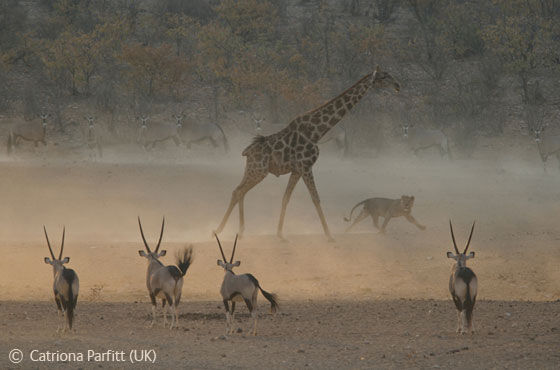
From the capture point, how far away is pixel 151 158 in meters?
27.0

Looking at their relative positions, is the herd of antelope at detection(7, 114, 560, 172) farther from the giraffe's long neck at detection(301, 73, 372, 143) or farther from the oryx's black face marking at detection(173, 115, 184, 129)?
the giraffe's long neck at detection(301, 73, 372, 143)

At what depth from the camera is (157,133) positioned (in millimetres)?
27172

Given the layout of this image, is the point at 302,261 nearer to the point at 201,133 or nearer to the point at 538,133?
the point at 201,133

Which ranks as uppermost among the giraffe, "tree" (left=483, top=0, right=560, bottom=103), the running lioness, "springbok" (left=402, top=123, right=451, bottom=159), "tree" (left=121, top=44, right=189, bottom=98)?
"tree" (left=483, top=0, right=560, bottom=103)

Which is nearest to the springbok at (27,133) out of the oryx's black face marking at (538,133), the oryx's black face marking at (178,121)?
the oryx's black face marking at (178,121)

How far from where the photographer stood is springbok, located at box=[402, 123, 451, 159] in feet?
87.6

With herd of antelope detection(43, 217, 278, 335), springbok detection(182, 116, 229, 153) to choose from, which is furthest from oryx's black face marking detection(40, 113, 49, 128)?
herd of antelope detection(43, 217, 278, 335)

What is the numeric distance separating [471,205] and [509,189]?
2.38 m

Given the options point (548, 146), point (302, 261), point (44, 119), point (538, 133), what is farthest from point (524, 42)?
point (302, 261)

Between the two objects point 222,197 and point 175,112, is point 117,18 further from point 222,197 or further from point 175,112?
point 222,197

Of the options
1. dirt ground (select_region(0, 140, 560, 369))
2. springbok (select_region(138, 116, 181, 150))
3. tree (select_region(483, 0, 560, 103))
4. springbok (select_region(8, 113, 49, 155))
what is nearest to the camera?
dirt ground (select_region(0, 140, 560, 369))

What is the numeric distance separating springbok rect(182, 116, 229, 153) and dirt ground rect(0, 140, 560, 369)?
0.51m

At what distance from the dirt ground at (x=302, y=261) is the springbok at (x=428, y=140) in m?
0.37

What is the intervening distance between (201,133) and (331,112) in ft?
36.7
